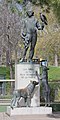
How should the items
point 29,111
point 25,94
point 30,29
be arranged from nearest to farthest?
point 25,94 → point 29,111 → point 30,29

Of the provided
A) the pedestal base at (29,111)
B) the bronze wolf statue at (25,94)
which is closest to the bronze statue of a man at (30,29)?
the bronze wolf statue at (25,94)

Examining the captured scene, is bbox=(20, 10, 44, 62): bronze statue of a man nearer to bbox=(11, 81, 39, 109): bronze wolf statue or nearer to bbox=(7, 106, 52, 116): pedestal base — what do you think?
bbox=(11, 81, 39, 109): bronze wolf statue

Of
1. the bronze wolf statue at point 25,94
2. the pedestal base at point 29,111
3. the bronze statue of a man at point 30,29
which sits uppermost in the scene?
the bronze statue of a man at point 30,29

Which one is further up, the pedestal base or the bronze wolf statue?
the bronze wolf statue

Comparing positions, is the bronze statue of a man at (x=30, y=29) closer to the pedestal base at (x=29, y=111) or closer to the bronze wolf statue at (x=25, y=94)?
the bronze wolf statue at (x=25, y=94)

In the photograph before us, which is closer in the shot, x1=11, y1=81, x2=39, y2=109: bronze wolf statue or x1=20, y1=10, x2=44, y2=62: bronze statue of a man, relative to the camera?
x1=11, y1=81, x2=39, y2=109: bronze wolf statue

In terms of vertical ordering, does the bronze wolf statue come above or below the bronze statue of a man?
below

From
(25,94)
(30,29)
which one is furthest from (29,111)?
(30,29)

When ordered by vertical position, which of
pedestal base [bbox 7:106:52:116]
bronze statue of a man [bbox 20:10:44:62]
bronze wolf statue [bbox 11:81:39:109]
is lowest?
pedestal base [bbox 7:106:52:116]

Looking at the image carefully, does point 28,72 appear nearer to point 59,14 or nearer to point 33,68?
point 33,68

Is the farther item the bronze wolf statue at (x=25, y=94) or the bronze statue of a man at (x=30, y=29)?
the bronze statue of a man at (x=30, y=29)

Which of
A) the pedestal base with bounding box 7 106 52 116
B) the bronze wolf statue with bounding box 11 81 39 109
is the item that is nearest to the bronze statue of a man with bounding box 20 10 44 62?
the bronze wolf statue with bounding box 11 81 39 109

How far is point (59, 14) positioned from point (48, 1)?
57.6 inches

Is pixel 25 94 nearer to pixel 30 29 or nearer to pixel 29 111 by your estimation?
pixel 29 111
